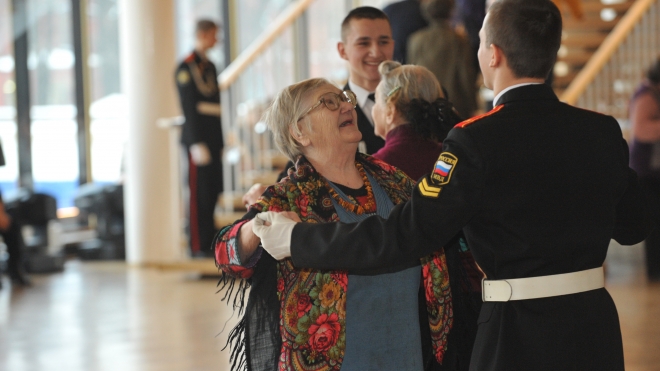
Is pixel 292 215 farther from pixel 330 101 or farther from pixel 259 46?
pixel 259 46

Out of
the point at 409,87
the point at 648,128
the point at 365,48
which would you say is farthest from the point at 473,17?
the point at 409,87

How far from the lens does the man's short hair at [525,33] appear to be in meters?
1.66

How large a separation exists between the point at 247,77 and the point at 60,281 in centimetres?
239

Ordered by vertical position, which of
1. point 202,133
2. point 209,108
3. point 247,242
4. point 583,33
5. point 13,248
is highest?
point 583,33

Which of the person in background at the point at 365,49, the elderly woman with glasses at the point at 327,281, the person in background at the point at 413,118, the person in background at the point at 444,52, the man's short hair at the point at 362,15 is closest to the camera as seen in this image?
the elderly woman with glasses at the point at 327,281

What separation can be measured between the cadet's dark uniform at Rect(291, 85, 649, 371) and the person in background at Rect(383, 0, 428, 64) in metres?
3.29

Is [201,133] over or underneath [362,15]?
underneath

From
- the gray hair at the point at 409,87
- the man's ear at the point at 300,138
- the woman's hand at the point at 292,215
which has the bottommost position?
the woman's hand at the point at 292,215

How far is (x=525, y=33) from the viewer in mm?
1655

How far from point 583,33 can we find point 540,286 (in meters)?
7.67

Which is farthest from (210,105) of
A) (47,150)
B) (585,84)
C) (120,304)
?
(47,150)

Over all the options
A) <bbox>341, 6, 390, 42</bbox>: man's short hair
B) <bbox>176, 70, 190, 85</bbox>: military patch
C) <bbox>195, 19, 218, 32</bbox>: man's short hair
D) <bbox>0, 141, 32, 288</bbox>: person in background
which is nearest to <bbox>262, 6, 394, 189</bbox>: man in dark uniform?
<bbox>341, 6, 390, 42</bbox>: man's short hair

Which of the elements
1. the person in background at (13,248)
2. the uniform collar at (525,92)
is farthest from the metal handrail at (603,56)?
the uniform collar at (525,92)

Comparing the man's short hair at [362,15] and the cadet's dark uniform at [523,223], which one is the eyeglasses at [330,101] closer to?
the cadet's dark uniform at [523,223]
